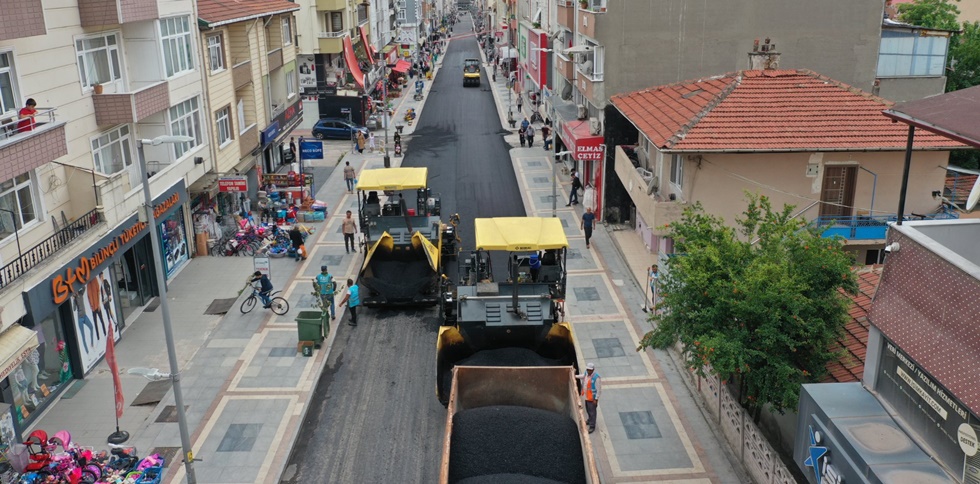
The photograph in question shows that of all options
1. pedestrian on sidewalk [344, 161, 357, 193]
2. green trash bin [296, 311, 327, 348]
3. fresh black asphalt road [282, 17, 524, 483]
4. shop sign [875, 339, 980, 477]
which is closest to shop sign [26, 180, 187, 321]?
green trash bin [296, 311, 327, 348]

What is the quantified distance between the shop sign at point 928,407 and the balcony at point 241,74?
2564 cm

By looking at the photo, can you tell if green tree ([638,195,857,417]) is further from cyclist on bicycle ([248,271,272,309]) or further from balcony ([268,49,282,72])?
balcony ([268,49,282,72])

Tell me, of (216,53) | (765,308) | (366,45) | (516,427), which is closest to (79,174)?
(216,53)

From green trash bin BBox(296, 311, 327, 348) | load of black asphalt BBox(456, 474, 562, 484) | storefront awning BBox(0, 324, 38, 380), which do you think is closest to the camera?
load of black asphalt BBox(456, 474, 562, 484)

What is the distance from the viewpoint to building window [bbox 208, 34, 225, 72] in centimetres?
2806

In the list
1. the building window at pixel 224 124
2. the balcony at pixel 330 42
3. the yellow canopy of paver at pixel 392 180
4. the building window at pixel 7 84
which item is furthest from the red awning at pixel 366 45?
the building window at pixel 7 84

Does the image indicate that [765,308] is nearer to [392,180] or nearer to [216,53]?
[392,180]

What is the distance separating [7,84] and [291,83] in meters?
24.6

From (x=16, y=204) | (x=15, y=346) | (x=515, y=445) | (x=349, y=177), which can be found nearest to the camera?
(x=515, y=445)

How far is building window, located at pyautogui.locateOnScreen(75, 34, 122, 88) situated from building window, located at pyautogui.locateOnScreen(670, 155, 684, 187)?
1647 cm

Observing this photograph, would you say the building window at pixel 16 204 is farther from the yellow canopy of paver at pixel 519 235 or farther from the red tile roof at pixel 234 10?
the red tile roof at pixel 234 10

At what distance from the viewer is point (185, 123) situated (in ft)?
83.1

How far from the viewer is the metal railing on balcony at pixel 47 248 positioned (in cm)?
1571

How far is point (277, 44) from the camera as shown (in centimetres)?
3750
